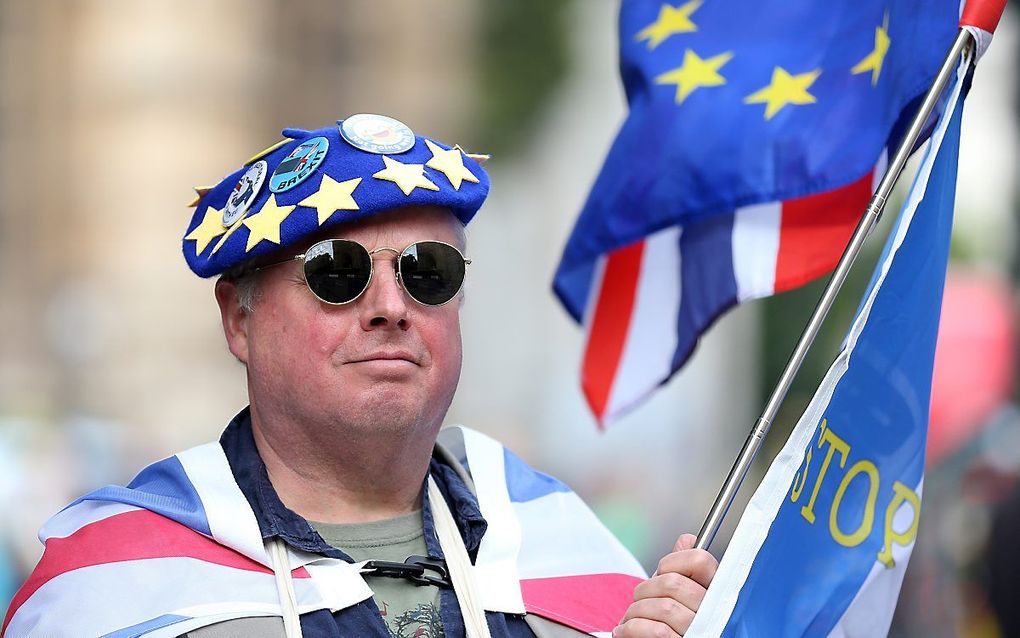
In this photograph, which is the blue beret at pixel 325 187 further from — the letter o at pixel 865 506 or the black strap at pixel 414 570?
the letter o at pixel 865 506

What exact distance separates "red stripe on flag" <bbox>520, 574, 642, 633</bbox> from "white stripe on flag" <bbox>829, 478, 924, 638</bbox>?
452 millimetres

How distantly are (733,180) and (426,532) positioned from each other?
1788 mm

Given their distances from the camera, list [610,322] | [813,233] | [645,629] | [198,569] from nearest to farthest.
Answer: [645,629] < [198,569] < [813,233] < [610,322]

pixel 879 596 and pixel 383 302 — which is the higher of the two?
pixel 383 302

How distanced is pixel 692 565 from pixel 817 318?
557mm

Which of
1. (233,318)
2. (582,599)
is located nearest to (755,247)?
(582,599)

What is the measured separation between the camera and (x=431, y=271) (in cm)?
334

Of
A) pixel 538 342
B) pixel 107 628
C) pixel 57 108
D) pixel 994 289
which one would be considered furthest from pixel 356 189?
pixel 57 108

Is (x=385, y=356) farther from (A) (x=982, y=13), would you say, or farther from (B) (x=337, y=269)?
(A) (x=982, y=13)

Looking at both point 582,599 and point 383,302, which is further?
point 582,599

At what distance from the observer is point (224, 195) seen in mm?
3504

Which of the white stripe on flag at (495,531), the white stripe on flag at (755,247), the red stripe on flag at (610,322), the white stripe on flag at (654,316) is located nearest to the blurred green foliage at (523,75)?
the red stripe on flag at (610,322)

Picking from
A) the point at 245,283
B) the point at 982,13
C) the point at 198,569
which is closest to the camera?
the point at 198,569

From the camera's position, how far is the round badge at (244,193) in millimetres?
3363
